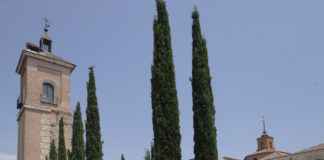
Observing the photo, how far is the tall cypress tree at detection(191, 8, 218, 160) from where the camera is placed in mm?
17031

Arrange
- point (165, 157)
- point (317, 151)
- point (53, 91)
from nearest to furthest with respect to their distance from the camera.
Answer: point (165, 157)
point (53, 91)
point (317, 151)

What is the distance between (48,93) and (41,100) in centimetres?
138

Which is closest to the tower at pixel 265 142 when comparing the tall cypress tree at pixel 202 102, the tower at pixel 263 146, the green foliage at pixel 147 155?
the tower at pixel 263 146

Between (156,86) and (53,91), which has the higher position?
(53,91)

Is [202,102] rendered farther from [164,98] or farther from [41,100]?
[41,100]

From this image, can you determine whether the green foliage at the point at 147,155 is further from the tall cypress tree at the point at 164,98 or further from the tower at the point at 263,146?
the tower at the point at 263,146

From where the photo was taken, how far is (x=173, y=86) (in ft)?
58.5

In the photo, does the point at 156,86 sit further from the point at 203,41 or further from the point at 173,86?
the point at 203,41

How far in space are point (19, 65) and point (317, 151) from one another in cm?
3345

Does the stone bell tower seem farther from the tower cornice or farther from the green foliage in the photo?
the green foliage

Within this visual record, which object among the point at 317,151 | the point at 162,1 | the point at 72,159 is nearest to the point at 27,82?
the point at 72,159

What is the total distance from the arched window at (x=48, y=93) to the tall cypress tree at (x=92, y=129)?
18363mm

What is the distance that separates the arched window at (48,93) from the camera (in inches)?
1651

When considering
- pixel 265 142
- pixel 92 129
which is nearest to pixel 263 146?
pixel 265 142
